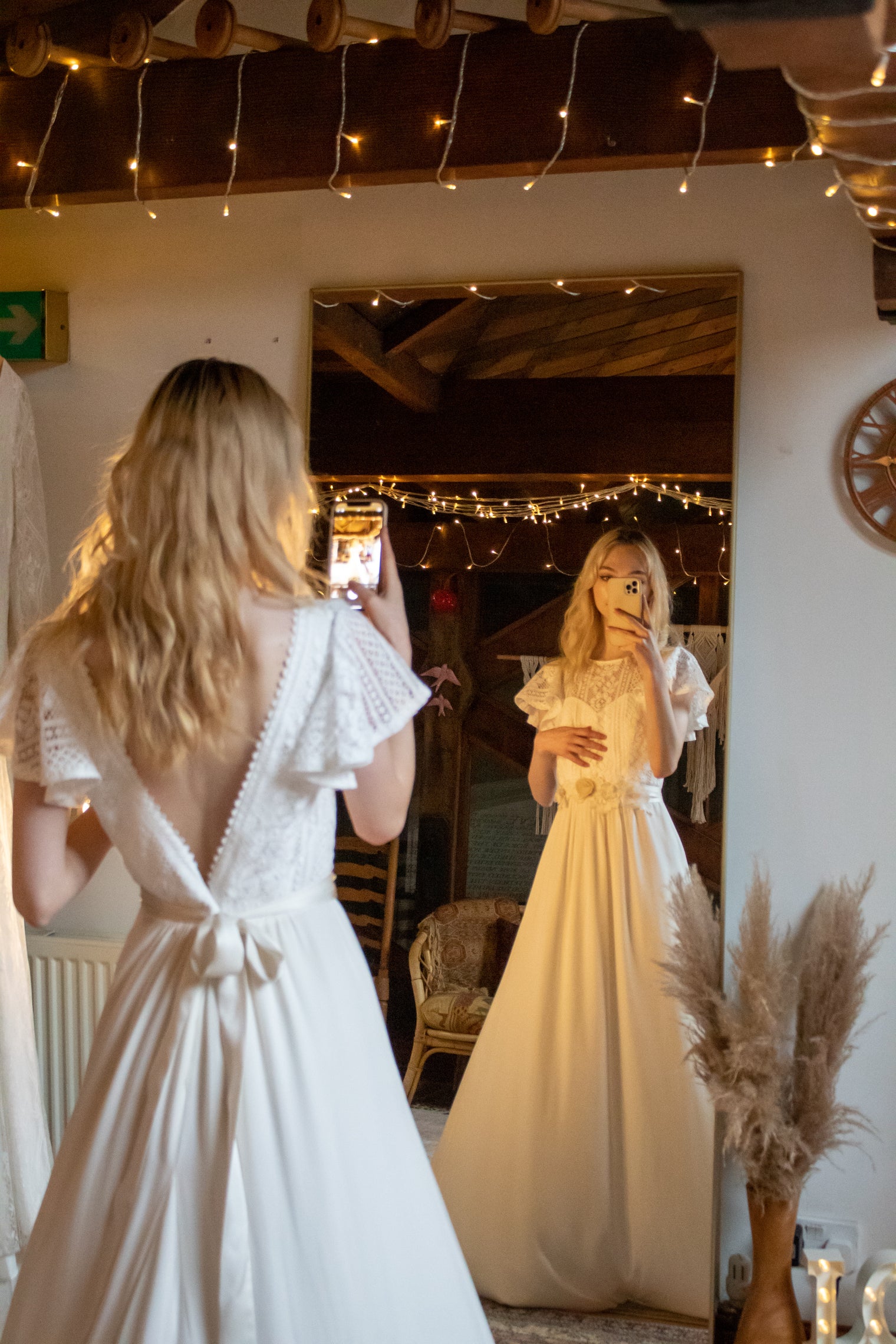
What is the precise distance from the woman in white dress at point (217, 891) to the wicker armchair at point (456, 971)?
87cm

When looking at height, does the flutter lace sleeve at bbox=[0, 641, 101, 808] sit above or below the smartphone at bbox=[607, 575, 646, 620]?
below

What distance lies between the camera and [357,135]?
2.22 m

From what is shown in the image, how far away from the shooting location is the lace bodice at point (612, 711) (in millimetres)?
2268

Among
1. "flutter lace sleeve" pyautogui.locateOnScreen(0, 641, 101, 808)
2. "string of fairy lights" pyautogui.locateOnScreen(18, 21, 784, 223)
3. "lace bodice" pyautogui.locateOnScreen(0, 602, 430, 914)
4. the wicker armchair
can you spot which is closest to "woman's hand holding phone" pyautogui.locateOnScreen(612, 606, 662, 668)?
the wicker armchair

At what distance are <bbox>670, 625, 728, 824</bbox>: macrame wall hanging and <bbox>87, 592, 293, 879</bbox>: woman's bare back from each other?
1.11m

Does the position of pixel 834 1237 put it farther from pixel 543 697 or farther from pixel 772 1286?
pixel 543 697

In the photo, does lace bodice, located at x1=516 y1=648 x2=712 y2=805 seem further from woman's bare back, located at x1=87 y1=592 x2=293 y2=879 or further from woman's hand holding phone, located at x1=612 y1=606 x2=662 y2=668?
woman's bare back, located at x1=87 y1=592 x2=293 y2=879

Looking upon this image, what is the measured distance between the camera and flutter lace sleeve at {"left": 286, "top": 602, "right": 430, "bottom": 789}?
137cm

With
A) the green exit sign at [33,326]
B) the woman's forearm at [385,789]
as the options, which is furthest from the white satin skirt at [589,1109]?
the green exit sign at [33,326]

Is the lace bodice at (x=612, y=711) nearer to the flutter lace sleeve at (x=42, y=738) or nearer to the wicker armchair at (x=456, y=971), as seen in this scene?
the wicker armchair at (x=456, y=971)

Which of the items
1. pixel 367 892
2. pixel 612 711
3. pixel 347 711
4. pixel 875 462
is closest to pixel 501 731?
pixel 612 711

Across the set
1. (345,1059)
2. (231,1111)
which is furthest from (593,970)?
(231,1111)

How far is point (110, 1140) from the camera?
142 cm

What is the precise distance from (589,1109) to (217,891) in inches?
45.0
